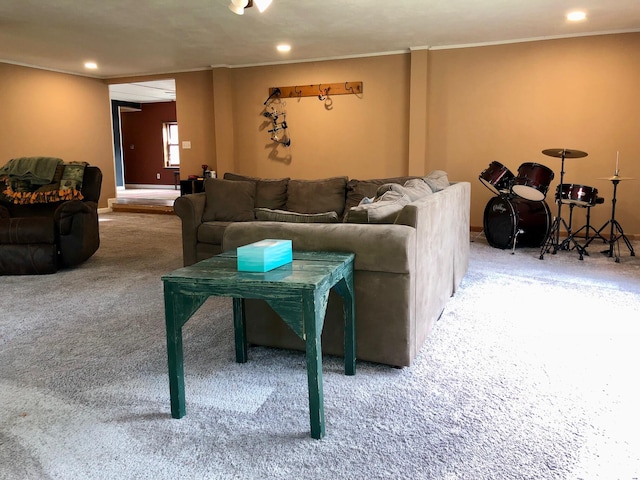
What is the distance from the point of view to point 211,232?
4.18m

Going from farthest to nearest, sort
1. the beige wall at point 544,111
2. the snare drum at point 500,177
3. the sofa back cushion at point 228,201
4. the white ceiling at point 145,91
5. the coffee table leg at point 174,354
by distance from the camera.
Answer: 1. the white ceiling at point 145,91
2. the beige wall at point 544,111
3. the snare drum at point 500,177
4. the sofa back cushion at point 228,201
5. the coffee table leg at point 174,354

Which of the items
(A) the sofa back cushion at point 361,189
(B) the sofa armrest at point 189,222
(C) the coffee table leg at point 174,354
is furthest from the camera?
(A) the sofa back cushion at point 361,189

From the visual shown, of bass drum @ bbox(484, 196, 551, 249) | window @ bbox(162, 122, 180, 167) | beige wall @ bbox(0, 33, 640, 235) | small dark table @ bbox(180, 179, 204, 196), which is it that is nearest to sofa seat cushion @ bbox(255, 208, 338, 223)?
bass drum @ bbox(484, 196, 551, 249)

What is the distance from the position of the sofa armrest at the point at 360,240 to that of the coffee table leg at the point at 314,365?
0.58m

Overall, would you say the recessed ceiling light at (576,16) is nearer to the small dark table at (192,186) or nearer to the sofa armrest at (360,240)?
the sofa armrest at (360,240)

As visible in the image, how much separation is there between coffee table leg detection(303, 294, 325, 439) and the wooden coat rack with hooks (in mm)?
5736

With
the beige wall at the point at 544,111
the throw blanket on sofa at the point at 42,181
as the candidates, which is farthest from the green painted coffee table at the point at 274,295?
the beige wall at the point at 544,111

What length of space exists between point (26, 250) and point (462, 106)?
5.16m

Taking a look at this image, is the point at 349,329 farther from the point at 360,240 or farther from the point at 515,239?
the point at 515,239

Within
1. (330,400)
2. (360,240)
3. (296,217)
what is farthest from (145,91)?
(330,400)

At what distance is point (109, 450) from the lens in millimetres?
1693

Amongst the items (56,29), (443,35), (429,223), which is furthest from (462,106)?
(56,29)

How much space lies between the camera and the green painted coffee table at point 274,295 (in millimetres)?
1706

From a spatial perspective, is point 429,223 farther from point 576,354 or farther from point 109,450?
point 109,450
